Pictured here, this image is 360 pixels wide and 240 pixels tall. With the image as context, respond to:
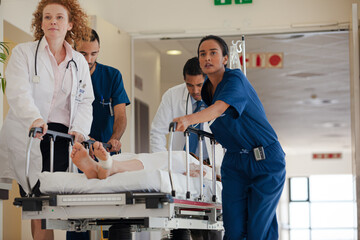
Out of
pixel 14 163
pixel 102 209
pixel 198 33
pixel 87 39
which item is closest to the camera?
pixel 102 209

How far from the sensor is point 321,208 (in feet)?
62.3

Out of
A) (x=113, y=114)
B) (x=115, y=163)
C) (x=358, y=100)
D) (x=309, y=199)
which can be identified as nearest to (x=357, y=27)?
(x=358, y=100)

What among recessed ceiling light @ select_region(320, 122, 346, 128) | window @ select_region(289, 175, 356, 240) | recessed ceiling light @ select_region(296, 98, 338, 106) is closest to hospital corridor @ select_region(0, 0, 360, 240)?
recessed ceiling light @ select_region(296, 98, 338, 106)

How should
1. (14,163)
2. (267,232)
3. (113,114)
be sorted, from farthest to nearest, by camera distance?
(113,114), (14,163), (267,232)

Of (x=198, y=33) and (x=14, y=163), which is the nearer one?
(x=14, y=163)

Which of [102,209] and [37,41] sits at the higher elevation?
[37,41]

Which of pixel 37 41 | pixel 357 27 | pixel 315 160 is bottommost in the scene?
pixel 315 160

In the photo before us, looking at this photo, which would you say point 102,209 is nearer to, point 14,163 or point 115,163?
point 115,163

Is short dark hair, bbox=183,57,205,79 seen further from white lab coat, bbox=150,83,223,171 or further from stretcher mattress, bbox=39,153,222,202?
stretcher mattress, bbox=39,153,222,202

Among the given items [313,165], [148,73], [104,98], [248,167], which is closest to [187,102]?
[104,98]

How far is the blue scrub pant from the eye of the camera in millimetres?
3113

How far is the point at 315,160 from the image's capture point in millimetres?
19766

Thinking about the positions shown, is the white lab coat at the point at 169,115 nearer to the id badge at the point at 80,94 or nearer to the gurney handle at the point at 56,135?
the gurney handle at the point at 56,135

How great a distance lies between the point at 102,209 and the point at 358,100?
10.9ft
